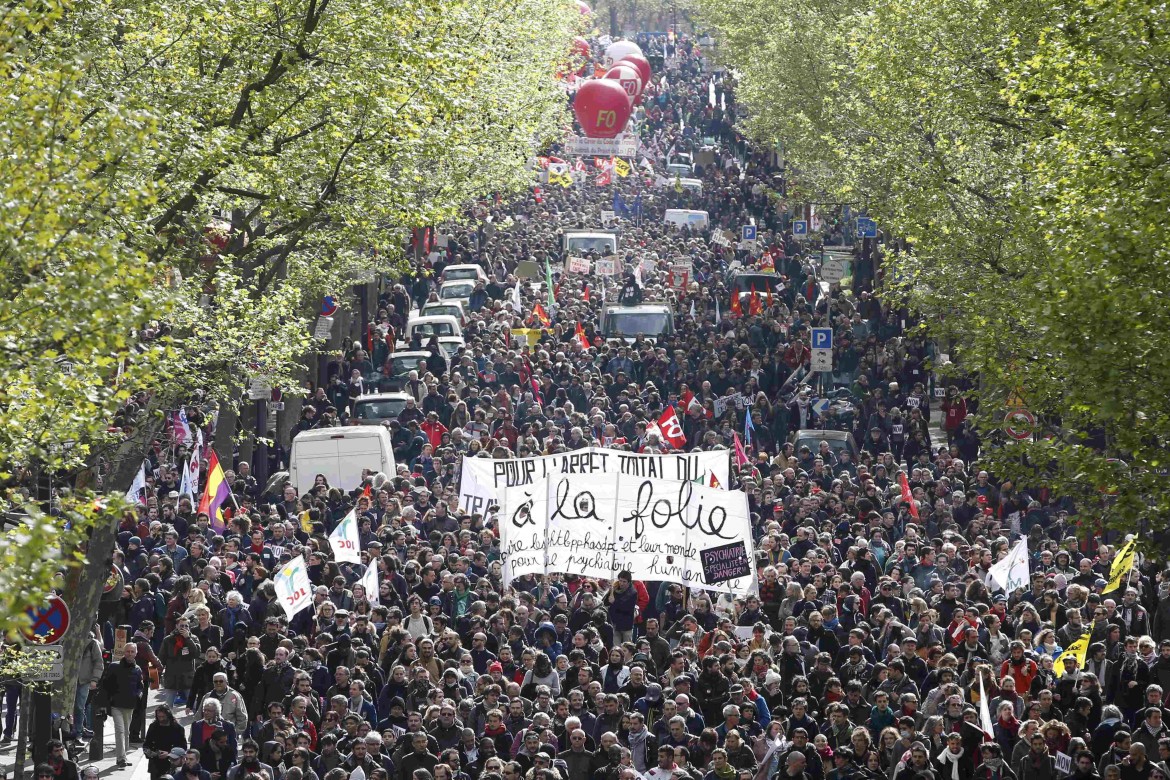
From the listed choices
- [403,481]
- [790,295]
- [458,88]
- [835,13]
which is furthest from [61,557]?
[835,13]

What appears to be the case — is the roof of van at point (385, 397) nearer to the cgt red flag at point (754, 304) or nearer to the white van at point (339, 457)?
the white van at point (339, 457)

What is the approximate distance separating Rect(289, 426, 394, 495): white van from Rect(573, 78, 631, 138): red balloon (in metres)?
35.3

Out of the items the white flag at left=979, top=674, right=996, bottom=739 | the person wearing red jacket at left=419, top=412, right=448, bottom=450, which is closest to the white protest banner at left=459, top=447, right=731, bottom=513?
the white flag at left=979, top=674, right=996, bottom=739

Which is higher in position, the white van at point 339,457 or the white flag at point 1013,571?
the white van at point 339,457

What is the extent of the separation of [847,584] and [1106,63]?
6.28m

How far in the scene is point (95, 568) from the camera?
20.5 metres

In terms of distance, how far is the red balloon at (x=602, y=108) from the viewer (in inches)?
2477

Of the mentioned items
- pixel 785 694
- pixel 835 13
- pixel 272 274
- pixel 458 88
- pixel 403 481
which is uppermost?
pixel 835 13

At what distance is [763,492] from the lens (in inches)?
1061

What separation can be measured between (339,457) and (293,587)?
316 inches

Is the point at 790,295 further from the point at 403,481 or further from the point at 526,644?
the point at 526,644

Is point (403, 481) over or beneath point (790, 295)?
beneath

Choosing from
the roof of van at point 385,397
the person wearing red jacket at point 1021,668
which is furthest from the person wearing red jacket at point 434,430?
the person wearing red jacket at point 1021,668

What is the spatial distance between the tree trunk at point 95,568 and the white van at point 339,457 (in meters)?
8.13
